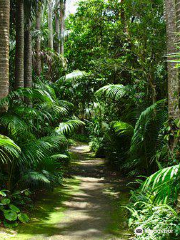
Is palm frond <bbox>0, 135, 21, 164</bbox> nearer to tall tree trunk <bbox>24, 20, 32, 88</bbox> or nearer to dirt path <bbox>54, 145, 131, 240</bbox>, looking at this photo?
dirt path <bbox>54, 145, 131, 240</bbox>

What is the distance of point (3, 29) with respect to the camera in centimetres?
539

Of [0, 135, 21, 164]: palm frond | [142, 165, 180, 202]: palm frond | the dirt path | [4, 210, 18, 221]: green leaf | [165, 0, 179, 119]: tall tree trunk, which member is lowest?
the dirt path

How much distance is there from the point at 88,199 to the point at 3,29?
4101 millimetres

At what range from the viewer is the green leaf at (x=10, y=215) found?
4.40 metres

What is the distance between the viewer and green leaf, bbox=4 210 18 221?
4.40 meters

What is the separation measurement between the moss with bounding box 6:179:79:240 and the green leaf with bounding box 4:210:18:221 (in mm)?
180

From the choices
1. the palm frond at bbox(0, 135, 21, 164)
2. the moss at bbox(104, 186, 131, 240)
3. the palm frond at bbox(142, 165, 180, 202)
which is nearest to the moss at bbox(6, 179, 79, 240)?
the moss at bbox(104, 186, 131, 240)

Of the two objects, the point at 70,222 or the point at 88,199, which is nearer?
the point at 70,222

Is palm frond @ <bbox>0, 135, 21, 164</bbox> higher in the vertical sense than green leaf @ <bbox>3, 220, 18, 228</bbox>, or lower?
higher

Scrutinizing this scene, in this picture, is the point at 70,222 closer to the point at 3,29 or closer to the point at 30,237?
the point at 30,237

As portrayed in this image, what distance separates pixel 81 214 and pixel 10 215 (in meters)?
1.42

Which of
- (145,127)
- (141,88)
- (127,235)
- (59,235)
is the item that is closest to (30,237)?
(59,235)

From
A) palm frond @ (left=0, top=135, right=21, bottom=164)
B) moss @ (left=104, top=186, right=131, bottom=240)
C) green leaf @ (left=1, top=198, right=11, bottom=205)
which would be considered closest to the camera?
palm frond @ (left=0, top=135, right=21, bottom=164)

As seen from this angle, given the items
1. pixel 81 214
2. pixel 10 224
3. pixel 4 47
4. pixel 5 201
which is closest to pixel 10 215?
pixel 10 224
